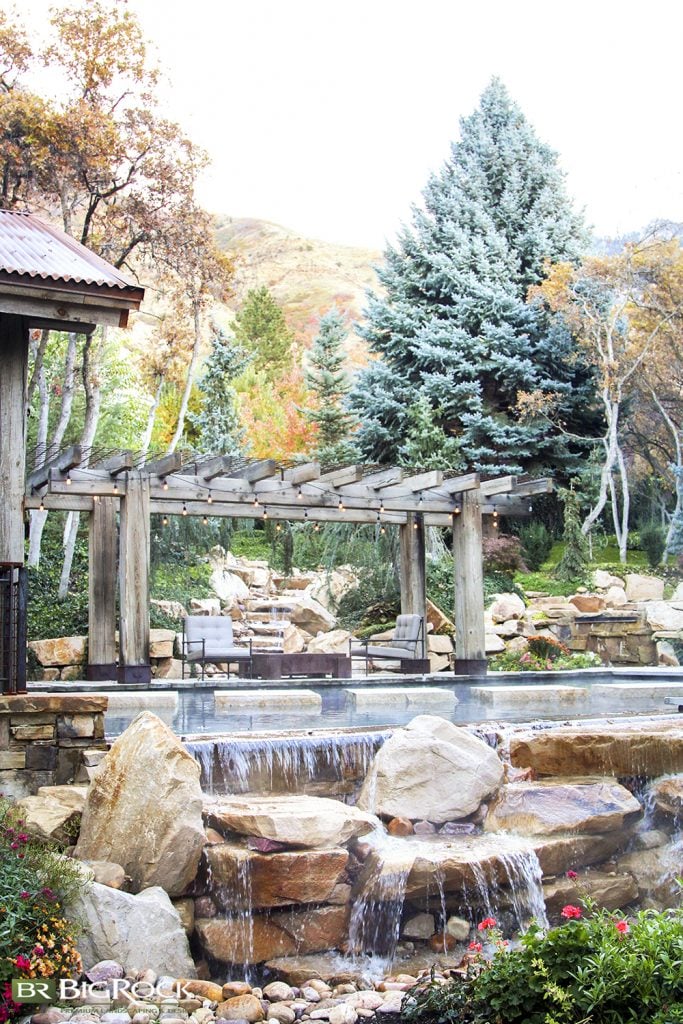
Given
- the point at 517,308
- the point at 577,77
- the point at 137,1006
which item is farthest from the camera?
the point at 577,77

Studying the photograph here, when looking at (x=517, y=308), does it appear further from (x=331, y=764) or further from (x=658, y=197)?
(x=331, y=764)

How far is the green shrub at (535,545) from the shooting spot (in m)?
22.8

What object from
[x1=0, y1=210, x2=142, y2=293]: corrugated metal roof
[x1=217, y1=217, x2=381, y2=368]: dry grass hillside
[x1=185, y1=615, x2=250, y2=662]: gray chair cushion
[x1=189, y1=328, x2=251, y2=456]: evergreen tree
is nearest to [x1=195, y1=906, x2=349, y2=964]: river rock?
[x1=0, y1=210, x2=142, y2=293]: corrugated metal roof

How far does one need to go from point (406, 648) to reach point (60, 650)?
492 centimetres

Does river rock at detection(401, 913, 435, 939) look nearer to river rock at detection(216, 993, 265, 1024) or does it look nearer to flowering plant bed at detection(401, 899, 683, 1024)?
river rock at detection(216, 993, 265, 1024)

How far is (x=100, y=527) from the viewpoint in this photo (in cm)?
1405

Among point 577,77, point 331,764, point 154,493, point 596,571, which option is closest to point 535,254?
point 596,571

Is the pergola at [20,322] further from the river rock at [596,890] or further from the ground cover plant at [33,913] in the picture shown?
the river rock at [596,890]

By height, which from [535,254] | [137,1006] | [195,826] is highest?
[535,254]

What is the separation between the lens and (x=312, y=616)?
68.5 feet

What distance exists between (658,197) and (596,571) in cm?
970

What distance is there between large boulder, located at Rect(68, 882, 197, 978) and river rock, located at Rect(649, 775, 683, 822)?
4.07m

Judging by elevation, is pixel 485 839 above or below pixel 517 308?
below

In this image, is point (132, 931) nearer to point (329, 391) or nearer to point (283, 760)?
point (283, 760)
